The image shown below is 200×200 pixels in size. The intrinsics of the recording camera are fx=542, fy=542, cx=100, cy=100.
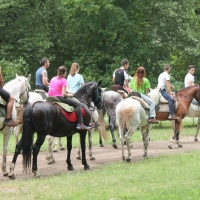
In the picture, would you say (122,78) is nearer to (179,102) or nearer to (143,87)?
(179,102)

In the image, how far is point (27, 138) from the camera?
516 inches

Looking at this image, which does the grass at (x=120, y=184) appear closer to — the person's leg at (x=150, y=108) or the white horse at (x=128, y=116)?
the white horse at (x=128, y=116)

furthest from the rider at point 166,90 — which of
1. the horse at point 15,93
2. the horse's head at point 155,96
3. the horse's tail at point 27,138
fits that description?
the horse's tail at point 27,138

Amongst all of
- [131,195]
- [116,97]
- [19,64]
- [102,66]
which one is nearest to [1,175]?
[131,195]

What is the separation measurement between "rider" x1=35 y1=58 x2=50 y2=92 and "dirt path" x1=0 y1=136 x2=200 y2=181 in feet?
7.61

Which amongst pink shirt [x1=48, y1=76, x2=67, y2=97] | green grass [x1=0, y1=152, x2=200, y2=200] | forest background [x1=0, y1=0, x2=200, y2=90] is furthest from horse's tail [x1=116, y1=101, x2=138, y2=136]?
forest background [x1=0, y1=0, x2=200, y2=90]

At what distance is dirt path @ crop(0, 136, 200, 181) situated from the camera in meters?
14.5

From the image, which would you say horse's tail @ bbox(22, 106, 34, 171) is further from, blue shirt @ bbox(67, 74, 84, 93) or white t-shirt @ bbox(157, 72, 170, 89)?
white t-shirt @ bbox(157, 72, 170, 89)

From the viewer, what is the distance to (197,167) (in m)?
13.5

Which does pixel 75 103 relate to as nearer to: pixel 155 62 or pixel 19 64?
pixel 19 64

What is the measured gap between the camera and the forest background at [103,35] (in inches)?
1291

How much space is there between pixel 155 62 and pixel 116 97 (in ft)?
46.0

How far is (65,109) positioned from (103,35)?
20.0 meters

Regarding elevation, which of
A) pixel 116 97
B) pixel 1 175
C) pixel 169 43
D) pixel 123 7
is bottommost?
pixel 1 175
